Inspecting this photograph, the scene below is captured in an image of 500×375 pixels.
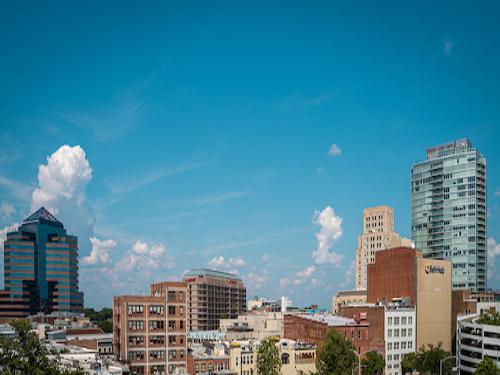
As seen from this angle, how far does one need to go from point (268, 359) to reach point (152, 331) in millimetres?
25415

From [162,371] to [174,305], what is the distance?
14009 millimetres

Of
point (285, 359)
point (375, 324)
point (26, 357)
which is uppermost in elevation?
point (26, 357)

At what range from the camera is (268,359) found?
118m

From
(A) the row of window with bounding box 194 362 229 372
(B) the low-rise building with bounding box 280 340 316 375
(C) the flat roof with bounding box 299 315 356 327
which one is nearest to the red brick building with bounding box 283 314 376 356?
(C) the flat roof with bounding box 299 315 356 327

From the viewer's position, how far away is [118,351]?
4815 inches

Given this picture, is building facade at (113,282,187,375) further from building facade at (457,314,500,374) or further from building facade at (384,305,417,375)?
building facade at (457,314,500,374)

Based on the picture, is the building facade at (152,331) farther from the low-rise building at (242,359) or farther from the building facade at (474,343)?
the building facade at (474,343)

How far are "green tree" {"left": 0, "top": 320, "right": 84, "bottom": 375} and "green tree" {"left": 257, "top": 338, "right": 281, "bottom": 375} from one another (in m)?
51.0

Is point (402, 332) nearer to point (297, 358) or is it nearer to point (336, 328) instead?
point (336, 328)

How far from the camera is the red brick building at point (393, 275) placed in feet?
545

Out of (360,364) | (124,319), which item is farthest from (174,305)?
(360,364)

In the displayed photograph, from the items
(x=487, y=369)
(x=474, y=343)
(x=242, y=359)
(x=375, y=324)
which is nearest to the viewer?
(x=487, y=369)

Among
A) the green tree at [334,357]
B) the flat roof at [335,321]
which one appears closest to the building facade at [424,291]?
the flat roof at [335,321]

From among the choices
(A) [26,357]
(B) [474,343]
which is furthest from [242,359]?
(B) [474,343]
